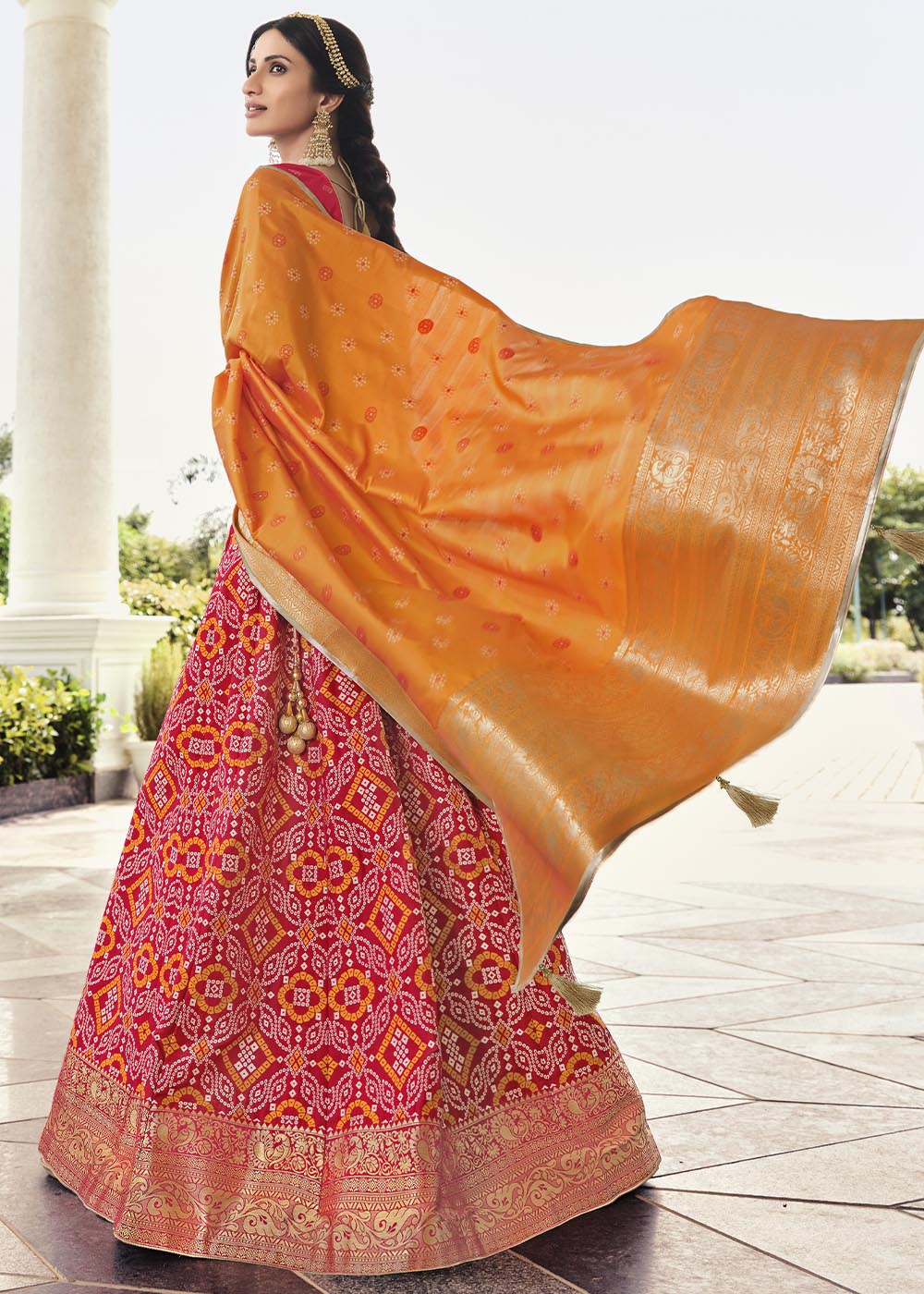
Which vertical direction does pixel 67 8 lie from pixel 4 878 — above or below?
above

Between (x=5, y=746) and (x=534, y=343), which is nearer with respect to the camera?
(x=534, y=343)

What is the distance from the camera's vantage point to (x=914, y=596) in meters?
43.5

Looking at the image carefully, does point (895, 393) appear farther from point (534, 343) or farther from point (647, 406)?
point (534, 343)

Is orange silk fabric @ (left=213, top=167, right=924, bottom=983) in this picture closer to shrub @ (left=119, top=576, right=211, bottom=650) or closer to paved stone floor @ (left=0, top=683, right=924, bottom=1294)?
paved stone floor @ (left=0, top=683, right=924, bottom=1294)

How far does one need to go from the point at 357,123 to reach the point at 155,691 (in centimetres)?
624

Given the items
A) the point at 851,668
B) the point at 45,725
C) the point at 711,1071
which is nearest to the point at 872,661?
the point at 851,668

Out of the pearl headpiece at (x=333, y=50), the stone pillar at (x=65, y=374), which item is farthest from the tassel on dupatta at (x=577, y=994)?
the stone pillar at (x=65, y=374)

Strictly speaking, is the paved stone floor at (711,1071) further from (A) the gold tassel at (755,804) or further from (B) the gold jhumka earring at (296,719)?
(B) the gold jhumka earring at (296,719)

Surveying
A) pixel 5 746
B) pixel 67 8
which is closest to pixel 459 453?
pixel 5 746

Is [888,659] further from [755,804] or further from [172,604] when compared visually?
[755,804]

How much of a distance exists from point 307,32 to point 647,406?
37.5 inches

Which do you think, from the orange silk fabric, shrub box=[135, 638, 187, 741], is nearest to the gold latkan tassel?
the orange silk fabric

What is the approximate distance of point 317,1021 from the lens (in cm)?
205

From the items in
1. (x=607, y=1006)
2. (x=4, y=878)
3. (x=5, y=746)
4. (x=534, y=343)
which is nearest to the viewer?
(x=534, y=343)
